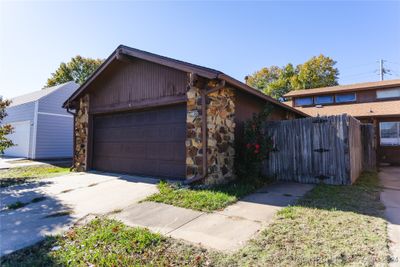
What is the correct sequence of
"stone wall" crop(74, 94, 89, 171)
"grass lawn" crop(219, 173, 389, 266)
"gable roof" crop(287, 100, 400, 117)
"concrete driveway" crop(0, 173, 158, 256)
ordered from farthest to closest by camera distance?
"gable roof" crop(287, 100, 400, 117) → "stone wall" crop(74, 94, 89, 171) → "concrete driveway" crop(0, 173, 158, 256) → "grass lawn" crop(219, 173, 389, 266)

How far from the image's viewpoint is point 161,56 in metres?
6.61

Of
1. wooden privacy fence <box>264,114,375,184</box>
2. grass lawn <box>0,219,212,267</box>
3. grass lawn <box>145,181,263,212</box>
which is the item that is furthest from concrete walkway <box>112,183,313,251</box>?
wooden privacy fence <box>264,114,375,184</box>

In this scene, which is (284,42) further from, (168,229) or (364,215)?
(168,229)

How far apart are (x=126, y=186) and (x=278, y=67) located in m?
31.2

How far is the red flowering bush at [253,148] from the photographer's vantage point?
6.70 metres

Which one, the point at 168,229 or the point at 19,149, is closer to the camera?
the point at 168,229

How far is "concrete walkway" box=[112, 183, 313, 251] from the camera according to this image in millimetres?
3237

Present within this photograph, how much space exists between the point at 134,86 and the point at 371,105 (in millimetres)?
14520

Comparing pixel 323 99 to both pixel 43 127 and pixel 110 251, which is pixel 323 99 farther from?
pixel 43 127

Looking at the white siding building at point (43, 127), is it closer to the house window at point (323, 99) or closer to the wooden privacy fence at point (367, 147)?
the wooden privacy fence at point (367, 147)

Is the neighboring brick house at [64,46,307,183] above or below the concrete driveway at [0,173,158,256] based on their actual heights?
above

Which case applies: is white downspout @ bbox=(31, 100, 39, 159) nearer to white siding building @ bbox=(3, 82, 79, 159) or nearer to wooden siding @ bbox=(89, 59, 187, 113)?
white siding building @ bbox=(3, 82, 79, 159)

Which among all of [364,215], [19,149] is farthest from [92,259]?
[19,149]

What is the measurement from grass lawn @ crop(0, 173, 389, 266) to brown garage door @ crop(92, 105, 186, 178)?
10.3ft
